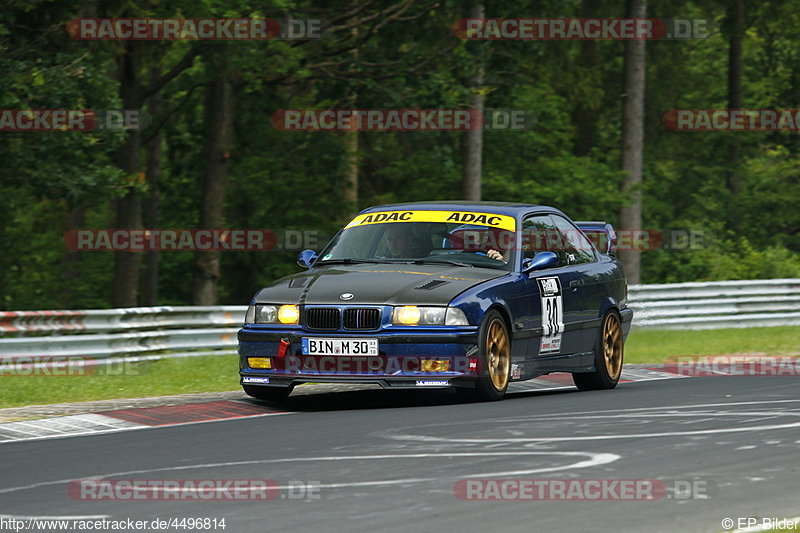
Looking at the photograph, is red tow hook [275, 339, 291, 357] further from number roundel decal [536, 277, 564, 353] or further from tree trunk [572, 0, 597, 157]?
tree trunk [572, 0, 597, 157]

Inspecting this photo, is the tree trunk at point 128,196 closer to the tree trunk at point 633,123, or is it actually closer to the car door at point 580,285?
the tree trunk at point 633,123

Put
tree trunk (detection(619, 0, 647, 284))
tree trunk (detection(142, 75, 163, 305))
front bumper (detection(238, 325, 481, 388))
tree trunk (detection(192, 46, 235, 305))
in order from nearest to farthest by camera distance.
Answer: front bumper (detection(238, 325, 481, 388)) < tree trunk (detection(619, 0, 647, 284)) < tree trunk (detection(192, 46, 235, 305)) < tree trunk (detection(142, 75, 163, 305))

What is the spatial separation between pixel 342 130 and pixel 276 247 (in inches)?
150

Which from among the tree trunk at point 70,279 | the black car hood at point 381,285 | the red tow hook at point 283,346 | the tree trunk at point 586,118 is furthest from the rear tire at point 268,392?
the tree trunk at point 586,118

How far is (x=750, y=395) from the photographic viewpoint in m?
11.9

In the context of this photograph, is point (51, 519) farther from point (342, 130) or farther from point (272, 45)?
point (342, 130)

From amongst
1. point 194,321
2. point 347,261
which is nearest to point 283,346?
point 347,261

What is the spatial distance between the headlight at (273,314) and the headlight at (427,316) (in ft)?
2.80

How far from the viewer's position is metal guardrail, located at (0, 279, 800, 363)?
15.8m

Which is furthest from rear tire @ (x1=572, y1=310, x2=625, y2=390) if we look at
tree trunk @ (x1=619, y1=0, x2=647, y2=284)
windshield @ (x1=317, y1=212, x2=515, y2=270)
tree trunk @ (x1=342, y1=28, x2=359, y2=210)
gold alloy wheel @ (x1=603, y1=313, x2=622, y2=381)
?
tree trunk @ (x1=342, y1=28, x2=359, y2=210)

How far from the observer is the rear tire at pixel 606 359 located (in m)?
13.1

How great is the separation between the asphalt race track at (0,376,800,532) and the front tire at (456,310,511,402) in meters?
0.17

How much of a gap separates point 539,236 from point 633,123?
49.9 feet

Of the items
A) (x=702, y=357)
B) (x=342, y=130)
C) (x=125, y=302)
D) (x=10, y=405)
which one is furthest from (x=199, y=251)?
(x=10, y=405)
